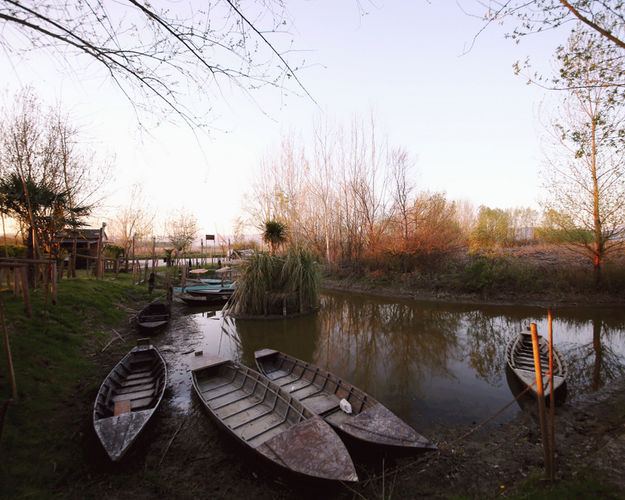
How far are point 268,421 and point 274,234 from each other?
10937mm

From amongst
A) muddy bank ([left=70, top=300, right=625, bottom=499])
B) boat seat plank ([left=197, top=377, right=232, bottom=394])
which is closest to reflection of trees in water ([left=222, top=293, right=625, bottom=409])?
muddy bank ([left=70, top=300, right=625, bottom=499])

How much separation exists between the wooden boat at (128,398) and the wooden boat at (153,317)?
319 cm

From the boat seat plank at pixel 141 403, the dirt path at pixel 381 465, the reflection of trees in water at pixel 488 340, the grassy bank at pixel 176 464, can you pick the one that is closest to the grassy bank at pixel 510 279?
the reflection of trees in water at pixel 488 340

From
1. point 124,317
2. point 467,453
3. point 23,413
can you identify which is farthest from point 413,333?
point 124,317

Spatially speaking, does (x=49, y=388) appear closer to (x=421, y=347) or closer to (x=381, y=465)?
(x=381, y=465)

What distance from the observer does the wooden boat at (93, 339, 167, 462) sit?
414cm

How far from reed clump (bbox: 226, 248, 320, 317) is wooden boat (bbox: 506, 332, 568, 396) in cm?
850

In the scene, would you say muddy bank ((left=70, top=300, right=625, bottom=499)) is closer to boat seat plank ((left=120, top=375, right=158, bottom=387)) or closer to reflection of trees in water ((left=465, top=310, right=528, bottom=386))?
boat seat plank ((left=120, top=375, right=158, bottom=387))

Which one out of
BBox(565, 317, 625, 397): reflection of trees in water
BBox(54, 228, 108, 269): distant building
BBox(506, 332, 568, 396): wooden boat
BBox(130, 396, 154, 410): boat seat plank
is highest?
BBox(54, 228, 108, 269): distant building

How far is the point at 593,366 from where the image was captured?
25.0 feet

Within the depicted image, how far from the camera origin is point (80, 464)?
411 cm

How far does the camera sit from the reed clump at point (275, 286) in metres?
13.1

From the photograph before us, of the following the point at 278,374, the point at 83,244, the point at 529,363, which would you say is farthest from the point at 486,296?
the point at 83,244

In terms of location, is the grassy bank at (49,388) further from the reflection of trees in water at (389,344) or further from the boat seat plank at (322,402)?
the reflection of trees in water at (389,344)
